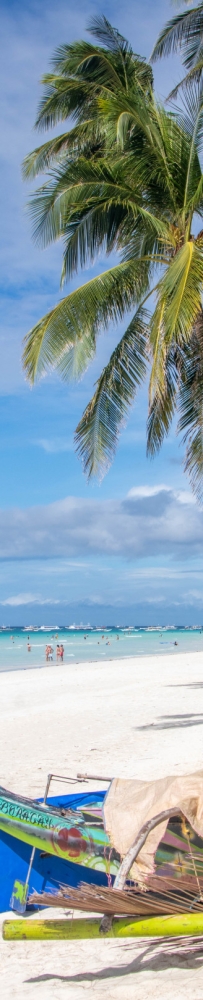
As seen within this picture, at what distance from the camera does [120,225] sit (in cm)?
908

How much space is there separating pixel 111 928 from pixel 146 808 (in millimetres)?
806

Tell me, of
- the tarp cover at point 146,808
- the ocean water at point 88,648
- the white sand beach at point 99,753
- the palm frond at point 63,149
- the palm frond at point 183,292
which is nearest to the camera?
the white sand beach at point 99,753

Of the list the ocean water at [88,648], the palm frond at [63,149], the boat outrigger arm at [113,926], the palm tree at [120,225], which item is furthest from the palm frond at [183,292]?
the ocean water at [88,648]

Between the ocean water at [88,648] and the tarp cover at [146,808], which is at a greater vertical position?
the tarp cover at [146,808]

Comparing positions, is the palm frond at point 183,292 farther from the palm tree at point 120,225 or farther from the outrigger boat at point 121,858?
the outrigger boat at point 121,858

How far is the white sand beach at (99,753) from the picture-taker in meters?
3.51

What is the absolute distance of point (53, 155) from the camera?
10570 millimetres

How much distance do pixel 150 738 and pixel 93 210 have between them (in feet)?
23.3

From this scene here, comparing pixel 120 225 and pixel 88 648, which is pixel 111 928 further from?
pixel 88 648

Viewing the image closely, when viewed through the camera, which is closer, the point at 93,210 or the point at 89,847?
the point at 89,847

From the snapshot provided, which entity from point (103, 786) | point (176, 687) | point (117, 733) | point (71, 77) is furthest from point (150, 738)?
point (176, 687)

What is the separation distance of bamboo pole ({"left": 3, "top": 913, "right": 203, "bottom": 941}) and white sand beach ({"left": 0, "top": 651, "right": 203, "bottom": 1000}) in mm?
309

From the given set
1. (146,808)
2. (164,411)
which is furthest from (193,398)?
(146,808)

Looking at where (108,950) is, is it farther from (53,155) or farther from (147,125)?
(53,155)
